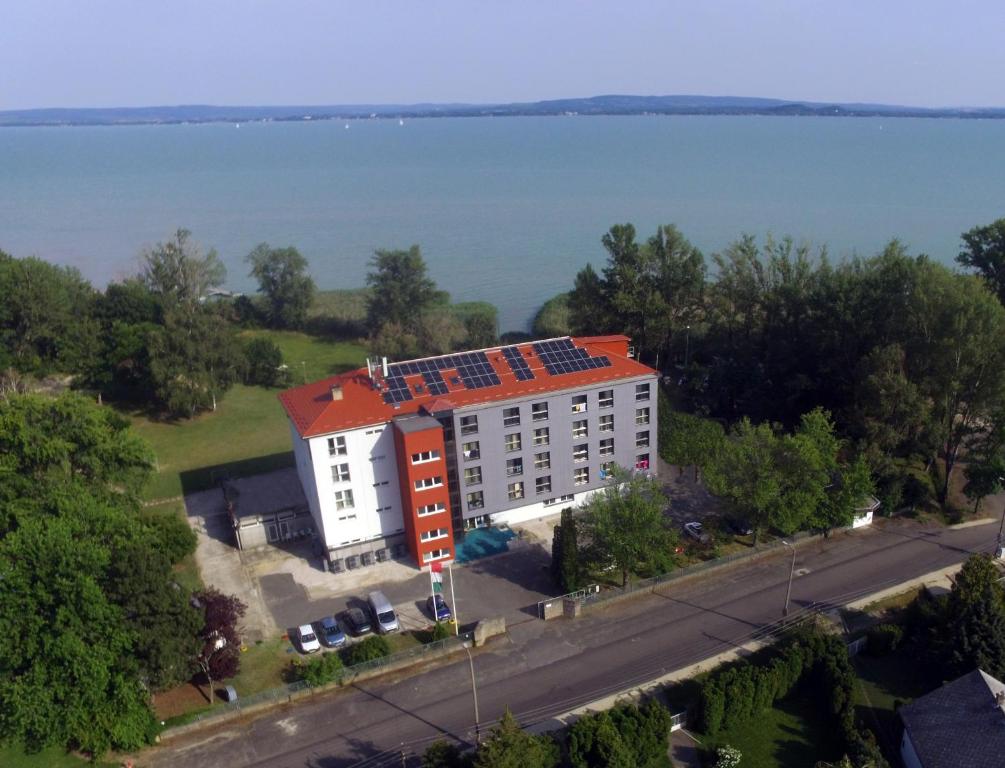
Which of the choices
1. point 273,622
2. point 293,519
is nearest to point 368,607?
point 273,622

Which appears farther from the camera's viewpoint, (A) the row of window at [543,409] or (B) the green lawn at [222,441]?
(B) the green lawn at [222,441]

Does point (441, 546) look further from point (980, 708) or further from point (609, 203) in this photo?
point (609, 203)

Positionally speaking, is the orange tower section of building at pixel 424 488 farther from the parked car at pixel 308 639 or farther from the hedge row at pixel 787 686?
the hedge row at pixel 787 686

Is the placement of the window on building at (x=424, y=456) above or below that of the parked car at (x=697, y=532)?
above

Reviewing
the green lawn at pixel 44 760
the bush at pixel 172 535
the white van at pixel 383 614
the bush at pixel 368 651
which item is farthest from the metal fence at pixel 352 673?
the bush at pixel 172 535

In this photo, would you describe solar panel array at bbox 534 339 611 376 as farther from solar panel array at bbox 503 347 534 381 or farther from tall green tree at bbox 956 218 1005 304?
tall green tree at bbox 956 218 1005 304

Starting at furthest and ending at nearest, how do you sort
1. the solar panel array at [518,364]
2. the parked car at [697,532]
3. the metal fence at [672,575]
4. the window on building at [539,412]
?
the solar panel array at [518,364] < the parked car at [697,532] < the window on building at [539,412] < the metal fence at [672,575]
